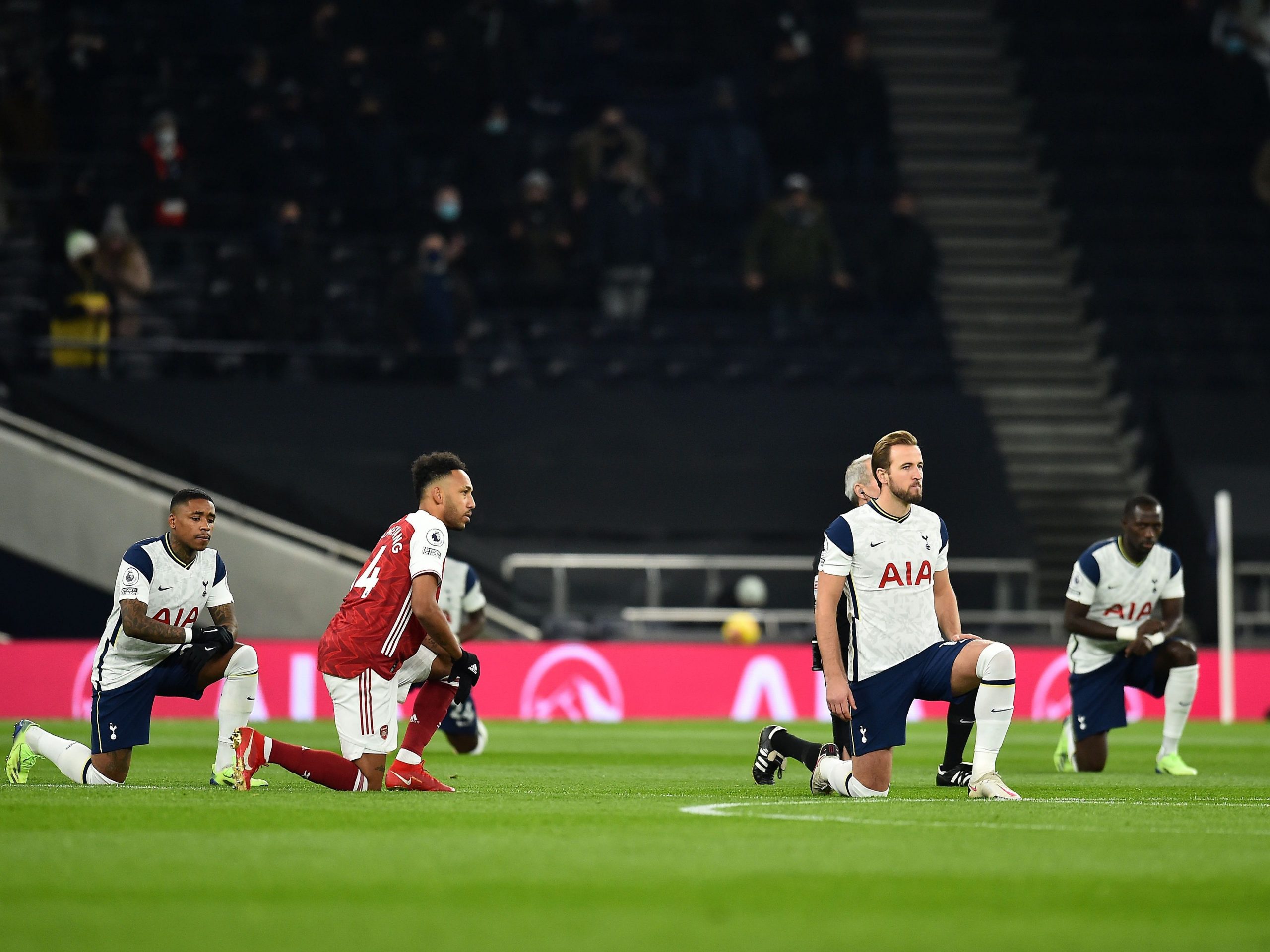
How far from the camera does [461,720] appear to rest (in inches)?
596

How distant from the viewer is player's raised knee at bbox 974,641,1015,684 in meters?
9.73

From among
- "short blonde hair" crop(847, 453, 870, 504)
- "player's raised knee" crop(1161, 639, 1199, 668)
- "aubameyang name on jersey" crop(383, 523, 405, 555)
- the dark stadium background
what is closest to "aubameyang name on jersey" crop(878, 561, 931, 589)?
"short blonde hair" crop(847, 453, 870, 504)

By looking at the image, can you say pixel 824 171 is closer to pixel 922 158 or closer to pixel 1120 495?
pixel 922 158

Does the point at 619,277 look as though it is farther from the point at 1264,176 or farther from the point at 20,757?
the point at 20,757

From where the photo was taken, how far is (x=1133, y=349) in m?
27.5

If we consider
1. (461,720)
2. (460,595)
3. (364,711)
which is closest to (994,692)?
(364,711)

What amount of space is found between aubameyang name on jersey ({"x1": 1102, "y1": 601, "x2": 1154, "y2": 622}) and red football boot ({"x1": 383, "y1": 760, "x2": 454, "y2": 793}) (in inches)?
234

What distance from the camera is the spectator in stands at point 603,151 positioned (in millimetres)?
26188

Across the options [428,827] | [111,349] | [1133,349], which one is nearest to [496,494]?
[111,349]

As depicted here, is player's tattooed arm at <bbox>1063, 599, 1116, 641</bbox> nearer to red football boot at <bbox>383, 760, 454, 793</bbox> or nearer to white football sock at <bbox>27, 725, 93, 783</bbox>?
red football boot at <bbox>383, 760, 454, 793</bbox>

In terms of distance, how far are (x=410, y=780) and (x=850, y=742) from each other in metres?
2.59

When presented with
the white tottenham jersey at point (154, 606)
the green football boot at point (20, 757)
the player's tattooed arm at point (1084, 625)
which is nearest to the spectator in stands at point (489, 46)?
the player's tattooed arm at point (1084, 625)

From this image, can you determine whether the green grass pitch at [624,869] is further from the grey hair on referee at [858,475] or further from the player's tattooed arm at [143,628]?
the grey hair on referee at [858,475]

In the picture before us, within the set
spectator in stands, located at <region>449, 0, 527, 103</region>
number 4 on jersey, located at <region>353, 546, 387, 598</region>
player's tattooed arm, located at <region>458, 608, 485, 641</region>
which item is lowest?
player's tattooed arm, located at <region>458, 608, 485, 641</region>
